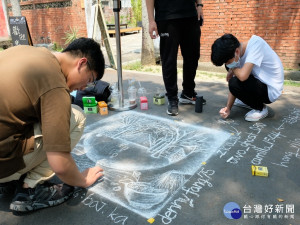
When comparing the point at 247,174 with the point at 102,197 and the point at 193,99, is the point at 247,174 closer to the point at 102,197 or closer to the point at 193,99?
the point at 102,197

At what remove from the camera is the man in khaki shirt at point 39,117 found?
1.41 meters

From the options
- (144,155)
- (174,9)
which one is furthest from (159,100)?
(144,155)

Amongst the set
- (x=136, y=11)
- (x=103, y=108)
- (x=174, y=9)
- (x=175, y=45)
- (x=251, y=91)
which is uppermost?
(x=136, y=11)

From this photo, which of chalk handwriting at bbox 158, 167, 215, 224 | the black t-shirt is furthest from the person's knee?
chalk handwriting at bbox 158, 167, 215, 224

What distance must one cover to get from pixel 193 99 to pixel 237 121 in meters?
0.86

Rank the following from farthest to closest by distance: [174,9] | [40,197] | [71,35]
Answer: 1. [71,35]
2. [174,9]
3. [40,197]

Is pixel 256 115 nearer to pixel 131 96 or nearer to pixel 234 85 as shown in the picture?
pixel 234 85

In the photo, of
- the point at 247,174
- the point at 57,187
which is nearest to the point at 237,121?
the point at 247,174

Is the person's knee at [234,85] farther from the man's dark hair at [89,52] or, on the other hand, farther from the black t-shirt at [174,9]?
the man's dark hair at [89,52]

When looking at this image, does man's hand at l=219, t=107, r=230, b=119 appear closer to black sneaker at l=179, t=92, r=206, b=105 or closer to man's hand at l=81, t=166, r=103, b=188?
black sneaker at l=179, t=92, r=206, b=105

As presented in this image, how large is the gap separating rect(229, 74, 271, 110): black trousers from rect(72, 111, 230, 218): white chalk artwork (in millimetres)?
593

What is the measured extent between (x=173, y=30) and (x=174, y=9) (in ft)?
0.81

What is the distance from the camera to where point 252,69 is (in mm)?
3146

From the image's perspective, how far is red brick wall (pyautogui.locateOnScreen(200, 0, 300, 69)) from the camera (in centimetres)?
529
